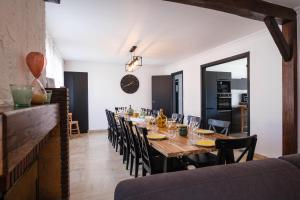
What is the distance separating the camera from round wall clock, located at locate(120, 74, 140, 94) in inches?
274

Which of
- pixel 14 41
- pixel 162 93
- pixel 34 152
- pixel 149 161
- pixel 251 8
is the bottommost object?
pixel 149 161

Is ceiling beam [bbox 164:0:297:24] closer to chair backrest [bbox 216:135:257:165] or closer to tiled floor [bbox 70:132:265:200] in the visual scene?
chair backrest [bbox 216:135:257:165]

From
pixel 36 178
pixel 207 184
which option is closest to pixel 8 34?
pixel 36 178

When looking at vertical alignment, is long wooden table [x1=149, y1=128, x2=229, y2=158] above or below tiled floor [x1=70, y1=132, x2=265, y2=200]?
above

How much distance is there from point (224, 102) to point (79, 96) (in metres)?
4.72

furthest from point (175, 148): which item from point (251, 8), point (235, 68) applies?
point (235, 68)

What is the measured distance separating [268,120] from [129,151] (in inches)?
102

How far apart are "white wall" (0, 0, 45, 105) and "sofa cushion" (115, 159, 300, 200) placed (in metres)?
0.80

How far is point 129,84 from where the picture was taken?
702cm

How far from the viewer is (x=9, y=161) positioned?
46 centimetres

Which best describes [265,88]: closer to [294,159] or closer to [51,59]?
[294,159]

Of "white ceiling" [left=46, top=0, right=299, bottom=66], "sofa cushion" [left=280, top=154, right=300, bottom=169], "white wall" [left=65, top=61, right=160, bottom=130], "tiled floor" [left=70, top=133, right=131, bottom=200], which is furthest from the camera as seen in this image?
"white wall" [left=65, top=61, right=160, bottom=130]

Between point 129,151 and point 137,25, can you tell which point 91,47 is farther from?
point 129,151

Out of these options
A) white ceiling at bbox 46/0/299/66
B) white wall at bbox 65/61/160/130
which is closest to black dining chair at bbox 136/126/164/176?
white ceiling at bbox 46/0/299/66
